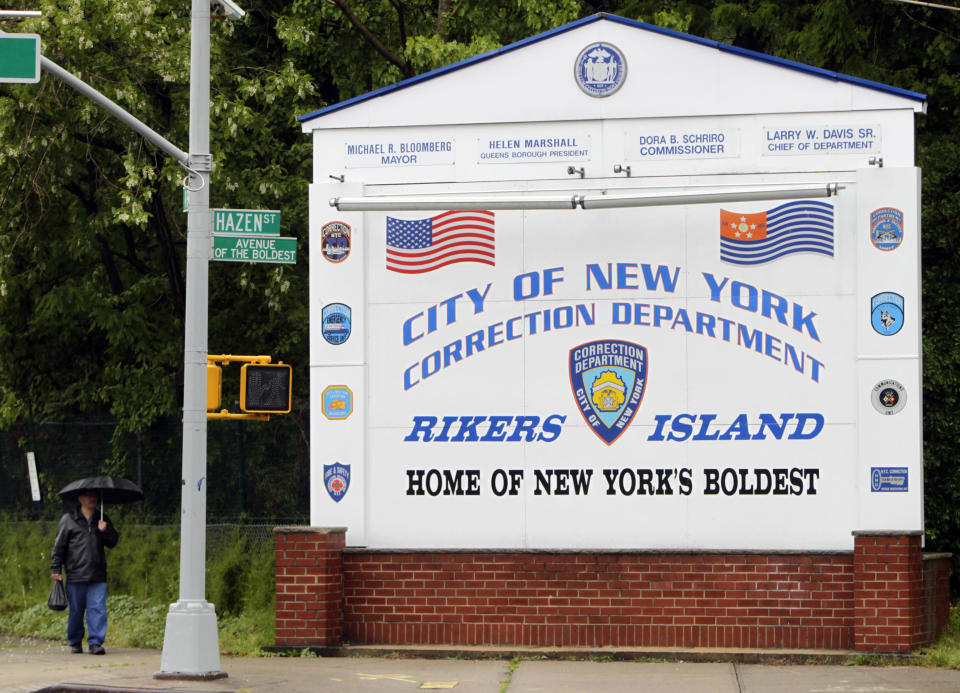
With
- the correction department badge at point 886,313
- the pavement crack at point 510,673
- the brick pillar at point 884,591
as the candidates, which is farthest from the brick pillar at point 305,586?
the correction department badge at point 886,313

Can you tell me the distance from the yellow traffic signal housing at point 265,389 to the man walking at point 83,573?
9.03 ft

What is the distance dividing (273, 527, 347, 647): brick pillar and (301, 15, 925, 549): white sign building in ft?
1.71

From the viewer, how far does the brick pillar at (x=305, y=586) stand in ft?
43.2

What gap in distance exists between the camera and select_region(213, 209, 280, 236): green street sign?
40.7ft

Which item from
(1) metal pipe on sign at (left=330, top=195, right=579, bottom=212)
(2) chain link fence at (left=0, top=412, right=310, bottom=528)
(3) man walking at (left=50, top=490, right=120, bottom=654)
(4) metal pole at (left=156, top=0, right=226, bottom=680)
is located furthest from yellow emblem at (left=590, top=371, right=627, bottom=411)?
(2) chain link fence at (left=0, top=412, right=310, bottom=528)

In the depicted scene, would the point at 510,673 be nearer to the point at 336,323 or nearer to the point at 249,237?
the point at 336,323

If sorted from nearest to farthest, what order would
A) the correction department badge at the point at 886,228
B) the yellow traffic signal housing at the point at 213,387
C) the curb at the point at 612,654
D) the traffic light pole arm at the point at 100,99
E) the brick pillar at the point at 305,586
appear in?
the traffic light pole arm at the point at 100,99 → the yellow traffic signal housing at the point at 213,387 → the curb at the point at 612,654 → the correction department badge at the point at 886,228 → the brick pillar at the point at 305,586

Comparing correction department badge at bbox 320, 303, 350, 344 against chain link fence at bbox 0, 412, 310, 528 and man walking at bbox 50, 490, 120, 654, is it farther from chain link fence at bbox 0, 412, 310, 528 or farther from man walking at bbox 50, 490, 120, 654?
chain link fence at bbox 0, 412, 310, 528

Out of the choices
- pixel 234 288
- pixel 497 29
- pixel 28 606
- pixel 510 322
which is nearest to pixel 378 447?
pixel 510 322

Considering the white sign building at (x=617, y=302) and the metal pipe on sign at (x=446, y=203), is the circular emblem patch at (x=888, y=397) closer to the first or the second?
the white sign building at (x=617, y=302)

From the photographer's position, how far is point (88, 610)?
14.0m

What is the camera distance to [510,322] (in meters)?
13.6

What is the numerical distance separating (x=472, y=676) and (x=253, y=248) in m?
4.39

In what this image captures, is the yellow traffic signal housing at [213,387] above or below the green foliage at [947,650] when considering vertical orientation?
above
